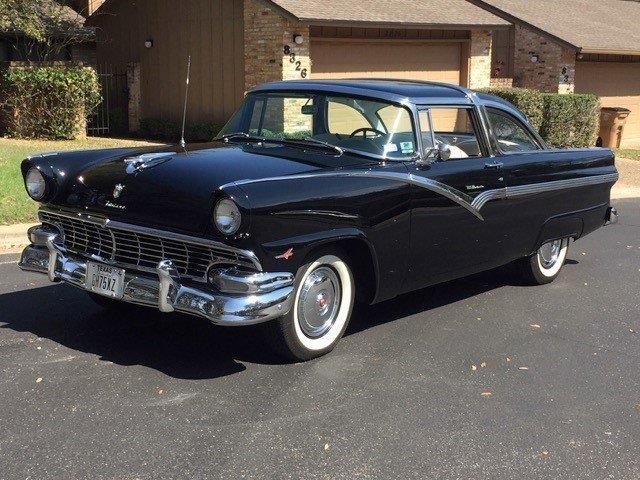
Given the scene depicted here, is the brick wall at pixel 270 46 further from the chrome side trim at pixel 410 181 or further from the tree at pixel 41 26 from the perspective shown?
the chrome side trim at pixel 410 181

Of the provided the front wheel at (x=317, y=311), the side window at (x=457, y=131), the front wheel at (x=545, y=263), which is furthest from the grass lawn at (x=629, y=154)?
the front wheel at (x=317, y=311)

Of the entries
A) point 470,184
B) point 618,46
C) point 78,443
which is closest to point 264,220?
point 78,443

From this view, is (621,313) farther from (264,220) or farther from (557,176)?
(264,220)

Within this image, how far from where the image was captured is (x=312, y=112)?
20.6 ft

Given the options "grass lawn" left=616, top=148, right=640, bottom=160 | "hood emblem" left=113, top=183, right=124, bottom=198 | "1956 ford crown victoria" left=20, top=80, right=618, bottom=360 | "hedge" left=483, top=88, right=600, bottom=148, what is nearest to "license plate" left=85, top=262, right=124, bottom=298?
"1956 ford crown victoria" left=20, top=80, right=618, bottom=360

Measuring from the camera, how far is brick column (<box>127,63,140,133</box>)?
21.6m

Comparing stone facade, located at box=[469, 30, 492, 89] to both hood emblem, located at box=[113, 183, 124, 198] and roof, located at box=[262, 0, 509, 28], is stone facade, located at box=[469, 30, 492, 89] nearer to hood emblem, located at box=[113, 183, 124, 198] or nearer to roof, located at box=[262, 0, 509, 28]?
roof, located at box=[262, 0, 509, 28]

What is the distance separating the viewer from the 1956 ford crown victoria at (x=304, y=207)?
15.8 feet

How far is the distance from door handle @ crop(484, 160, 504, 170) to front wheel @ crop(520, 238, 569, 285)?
1184mm

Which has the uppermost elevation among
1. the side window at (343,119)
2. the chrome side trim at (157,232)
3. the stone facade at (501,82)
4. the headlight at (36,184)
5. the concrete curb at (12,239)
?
the stone facade at (501,82)

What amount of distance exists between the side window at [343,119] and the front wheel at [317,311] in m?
1.15

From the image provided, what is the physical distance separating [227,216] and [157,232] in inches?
19.6

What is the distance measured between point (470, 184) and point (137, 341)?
262 cm

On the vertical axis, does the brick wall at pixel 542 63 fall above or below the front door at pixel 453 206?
above
